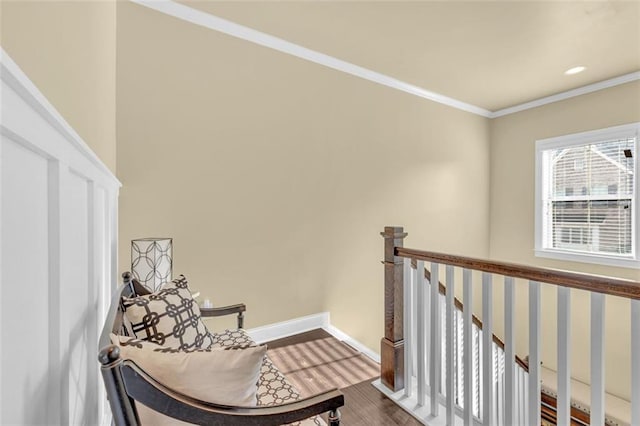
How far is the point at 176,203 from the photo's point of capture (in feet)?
7.68

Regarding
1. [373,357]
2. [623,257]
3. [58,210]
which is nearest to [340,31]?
[58,210]

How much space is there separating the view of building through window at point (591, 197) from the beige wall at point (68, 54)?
489 centimetres

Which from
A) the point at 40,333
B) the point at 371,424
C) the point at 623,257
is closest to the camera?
the point at 40,333

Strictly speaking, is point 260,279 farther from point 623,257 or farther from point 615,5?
point 623,257

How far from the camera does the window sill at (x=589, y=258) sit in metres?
3.41

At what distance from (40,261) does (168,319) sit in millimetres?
671

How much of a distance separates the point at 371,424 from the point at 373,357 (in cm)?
81

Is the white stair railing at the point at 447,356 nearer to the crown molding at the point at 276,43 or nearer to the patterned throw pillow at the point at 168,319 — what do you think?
the patterned throw pillow at the point at 168,319

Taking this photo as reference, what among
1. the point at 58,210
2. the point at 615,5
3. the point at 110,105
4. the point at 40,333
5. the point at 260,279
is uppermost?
the point at 615,5

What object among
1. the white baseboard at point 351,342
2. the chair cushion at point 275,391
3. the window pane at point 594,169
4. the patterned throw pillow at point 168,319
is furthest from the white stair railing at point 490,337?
the window pane at point 594,169

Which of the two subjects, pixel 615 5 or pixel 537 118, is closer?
pixel 615 5

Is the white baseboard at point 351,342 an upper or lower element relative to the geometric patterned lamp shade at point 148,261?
lower

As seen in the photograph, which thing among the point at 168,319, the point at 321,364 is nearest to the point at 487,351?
the point at 321,364

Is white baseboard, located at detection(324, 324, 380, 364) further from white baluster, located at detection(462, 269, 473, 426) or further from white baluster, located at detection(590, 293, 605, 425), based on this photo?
white baluster, located at detection(590, 293, 605, 425)
